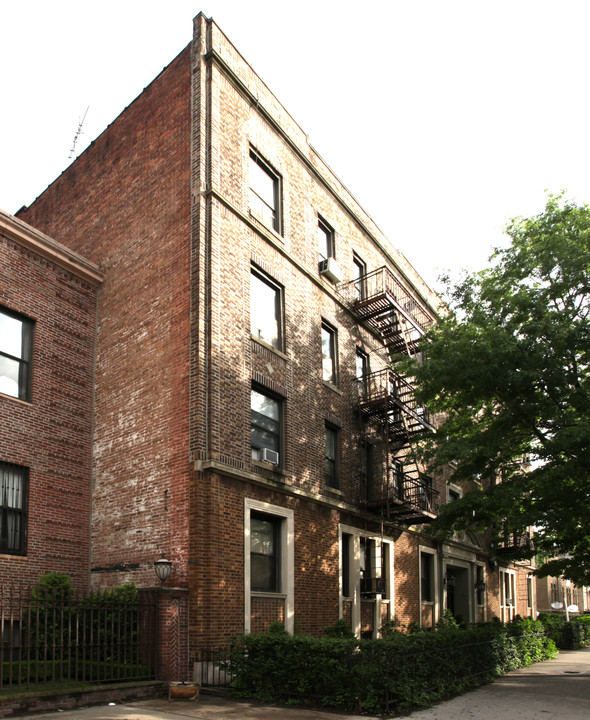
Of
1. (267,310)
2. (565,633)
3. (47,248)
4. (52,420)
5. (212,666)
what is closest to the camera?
(212,666)

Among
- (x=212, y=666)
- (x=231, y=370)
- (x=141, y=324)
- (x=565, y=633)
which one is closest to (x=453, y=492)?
(x=565, y=633)

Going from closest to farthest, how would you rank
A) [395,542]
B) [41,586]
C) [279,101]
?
[41,586]
[279,101]
[395,542]

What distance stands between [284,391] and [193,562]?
516 centimetres

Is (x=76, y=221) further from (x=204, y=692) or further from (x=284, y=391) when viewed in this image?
(x=204, y=692)

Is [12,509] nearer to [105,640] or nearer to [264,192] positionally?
[105,640]

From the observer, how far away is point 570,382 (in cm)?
1644

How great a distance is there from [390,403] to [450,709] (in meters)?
9.76

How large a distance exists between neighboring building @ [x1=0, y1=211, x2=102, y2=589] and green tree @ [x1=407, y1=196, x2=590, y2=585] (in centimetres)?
857

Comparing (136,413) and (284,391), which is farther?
(284,391)

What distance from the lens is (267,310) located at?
1744cm

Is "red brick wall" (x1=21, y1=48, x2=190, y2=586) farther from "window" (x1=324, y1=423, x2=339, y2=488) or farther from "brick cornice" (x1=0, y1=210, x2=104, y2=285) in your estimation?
"window" (x1=324, y1=423, x2=339, y2=488)

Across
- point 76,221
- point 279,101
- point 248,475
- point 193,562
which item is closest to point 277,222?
point 279,101

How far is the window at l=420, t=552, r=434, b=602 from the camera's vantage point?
24672mm

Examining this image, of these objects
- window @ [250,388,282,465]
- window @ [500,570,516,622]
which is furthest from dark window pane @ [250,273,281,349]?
window @ [500,570,516,622]
